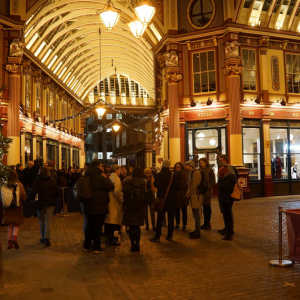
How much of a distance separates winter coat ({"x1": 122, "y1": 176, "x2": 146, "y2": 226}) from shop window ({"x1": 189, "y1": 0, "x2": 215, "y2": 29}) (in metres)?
14.6

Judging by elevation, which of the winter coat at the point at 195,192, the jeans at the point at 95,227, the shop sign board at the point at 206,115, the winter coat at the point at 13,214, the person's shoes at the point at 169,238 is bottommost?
the person's shoes at the point at 169,238

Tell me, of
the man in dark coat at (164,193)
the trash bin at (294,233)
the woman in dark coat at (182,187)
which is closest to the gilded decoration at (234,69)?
the woman in dark coat at (182,187)

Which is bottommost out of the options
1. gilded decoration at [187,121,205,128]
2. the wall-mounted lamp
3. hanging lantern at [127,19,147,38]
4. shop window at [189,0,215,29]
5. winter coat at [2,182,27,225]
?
winter coat at [2,182,27,225]

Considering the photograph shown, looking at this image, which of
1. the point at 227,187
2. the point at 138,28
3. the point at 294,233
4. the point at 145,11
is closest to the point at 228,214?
the point at 227,187

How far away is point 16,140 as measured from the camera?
19.2m

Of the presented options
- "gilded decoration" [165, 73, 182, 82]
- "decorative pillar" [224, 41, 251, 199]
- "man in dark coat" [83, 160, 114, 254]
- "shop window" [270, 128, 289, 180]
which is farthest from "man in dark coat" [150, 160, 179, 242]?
"shop window" [270, 128, 289, 180]

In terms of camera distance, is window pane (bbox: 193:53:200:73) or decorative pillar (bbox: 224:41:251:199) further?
window pane (bbox: 193:53:200:73)

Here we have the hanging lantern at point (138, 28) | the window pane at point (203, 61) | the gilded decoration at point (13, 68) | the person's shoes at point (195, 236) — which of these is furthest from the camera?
the window pane at point (203, 61)

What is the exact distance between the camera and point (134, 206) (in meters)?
7.63

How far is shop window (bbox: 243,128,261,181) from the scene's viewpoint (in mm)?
20234

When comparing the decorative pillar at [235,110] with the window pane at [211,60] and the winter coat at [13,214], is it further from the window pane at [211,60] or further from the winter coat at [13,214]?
the winter coat at [13,214]

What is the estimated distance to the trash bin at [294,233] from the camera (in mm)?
5996

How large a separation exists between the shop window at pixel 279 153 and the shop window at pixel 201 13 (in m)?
6.42

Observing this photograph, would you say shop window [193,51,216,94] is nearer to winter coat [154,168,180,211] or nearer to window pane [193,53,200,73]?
window pane [193,53,200,73]
